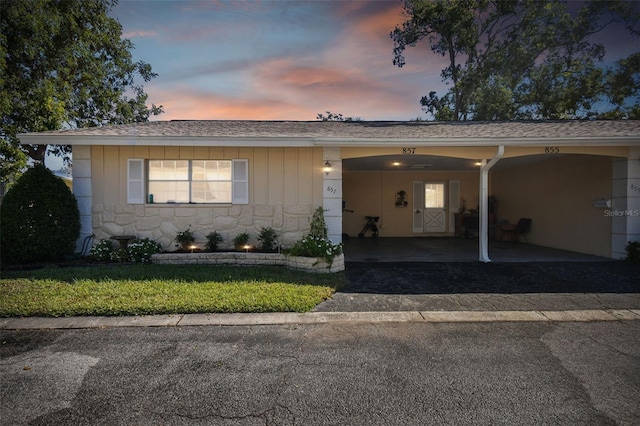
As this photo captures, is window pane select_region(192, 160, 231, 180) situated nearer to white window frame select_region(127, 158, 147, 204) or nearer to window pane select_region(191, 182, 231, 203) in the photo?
window pane select_region(191, 182, 231, 203)

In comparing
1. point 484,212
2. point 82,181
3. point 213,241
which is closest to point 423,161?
point 484,212

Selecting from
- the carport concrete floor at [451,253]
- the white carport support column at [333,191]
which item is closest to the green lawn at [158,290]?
the white carport support column at [333,191]

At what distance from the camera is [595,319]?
408 centimetres

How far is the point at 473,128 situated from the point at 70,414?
945 centimetres

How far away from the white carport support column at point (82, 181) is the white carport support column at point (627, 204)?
12632 millimetres

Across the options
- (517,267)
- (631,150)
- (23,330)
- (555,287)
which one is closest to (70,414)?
(23,330)

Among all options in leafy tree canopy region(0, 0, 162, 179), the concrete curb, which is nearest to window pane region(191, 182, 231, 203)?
the concrete curb

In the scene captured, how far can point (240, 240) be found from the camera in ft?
24.6

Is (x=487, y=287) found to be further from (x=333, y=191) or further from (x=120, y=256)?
(x=120, y=256)

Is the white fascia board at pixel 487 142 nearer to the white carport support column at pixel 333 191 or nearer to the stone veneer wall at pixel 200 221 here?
the white carport support column at pixel 333 191

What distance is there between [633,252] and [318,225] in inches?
285

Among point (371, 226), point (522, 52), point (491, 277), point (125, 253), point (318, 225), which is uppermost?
point (522, 52)

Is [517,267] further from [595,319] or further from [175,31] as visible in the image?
[175,31]

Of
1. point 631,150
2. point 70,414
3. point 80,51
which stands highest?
point 80,51
